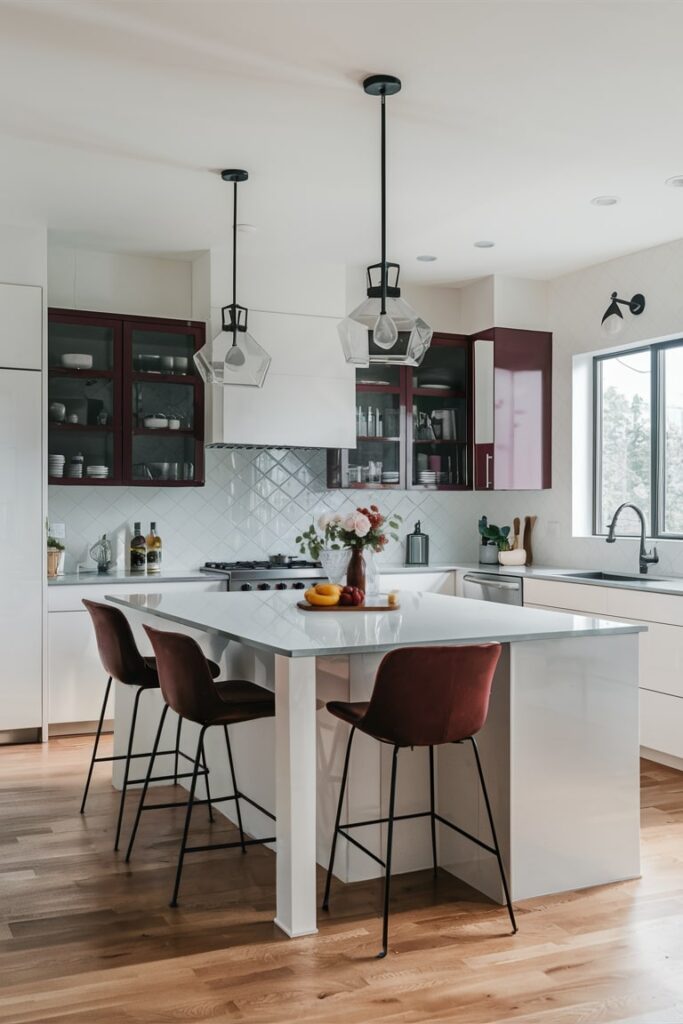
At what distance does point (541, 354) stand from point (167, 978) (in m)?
4.77

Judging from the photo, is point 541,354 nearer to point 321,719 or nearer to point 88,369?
point 88,369

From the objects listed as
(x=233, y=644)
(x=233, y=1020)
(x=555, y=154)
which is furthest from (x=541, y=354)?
(x=233, y=1020)

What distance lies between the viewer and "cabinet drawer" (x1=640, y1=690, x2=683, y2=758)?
15.0ft

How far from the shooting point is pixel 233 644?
3.88 m

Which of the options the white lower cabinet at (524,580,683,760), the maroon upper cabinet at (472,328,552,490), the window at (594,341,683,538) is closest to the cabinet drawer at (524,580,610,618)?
the white lower cabinet at (524,580,683,760)

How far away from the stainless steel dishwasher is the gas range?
3.26 feet

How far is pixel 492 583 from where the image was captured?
5945 mm

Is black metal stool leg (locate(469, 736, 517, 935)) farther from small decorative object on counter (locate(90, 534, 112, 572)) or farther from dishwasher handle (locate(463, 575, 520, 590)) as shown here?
small decorative object on counter (locate(90, 534, 112, 572))

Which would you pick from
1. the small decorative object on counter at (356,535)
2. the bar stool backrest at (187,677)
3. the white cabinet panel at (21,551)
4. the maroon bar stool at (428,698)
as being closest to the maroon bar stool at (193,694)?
the bar stool backrest at (187,677)

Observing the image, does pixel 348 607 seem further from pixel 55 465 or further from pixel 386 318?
pixel 55 465

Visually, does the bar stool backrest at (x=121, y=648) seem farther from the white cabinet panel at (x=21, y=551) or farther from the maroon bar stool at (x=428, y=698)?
the white cabinet panel at (x=21, y=551)

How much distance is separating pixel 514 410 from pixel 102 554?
2.74 meters

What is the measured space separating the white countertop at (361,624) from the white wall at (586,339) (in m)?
2.12

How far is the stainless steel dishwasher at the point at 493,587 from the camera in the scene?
576 centimetres
